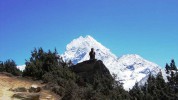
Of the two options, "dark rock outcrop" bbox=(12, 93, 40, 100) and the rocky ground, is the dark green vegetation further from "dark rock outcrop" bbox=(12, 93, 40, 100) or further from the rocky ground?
"dark rock outcrop" bbox=(12, 93, 40, 100)

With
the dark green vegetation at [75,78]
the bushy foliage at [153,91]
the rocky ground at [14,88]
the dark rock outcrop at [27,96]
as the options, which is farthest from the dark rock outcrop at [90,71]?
the dark rock outcrop at [27,96]

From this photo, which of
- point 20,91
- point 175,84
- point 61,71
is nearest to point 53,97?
point 20,91

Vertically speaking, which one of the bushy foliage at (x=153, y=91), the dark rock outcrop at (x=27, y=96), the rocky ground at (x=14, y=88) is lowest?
the dark rock outcrop at (x=27, y=96)

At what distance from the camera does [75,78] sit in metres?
33.8

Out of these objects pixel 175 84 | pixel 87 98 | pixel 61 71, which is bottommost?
pixel 87 98

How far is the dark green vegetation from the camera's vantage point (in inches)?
942

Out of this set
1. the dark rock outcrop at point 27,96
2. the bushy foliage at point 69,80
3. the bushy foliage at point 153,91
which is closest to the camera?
the dark rock outcrop at point 27,96

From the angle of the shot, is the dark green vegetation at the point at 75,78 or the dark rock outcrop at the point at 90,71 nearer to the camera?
the dark green vegetation at the point at 75,78

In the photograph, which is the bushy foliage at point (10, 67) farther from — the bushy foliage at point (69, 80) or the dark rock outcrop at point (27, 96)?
the dark rock outcrop at point (27, 96)

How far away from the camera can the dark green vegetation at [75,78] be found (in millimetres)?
23938

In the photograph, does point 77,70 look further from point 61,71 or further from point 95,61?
point 61,71

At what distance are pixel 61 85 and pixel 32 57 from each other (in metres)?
9.53

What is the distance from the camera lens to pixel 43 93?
23500 mm

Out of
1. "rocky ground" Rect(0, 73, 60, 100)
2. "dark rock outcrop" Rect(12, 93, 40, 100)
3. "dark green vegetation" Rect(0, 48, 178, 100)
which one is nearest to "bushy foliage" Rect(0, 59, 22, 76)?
"dark green vegetation" Rect(0, 48, 178, 100)
